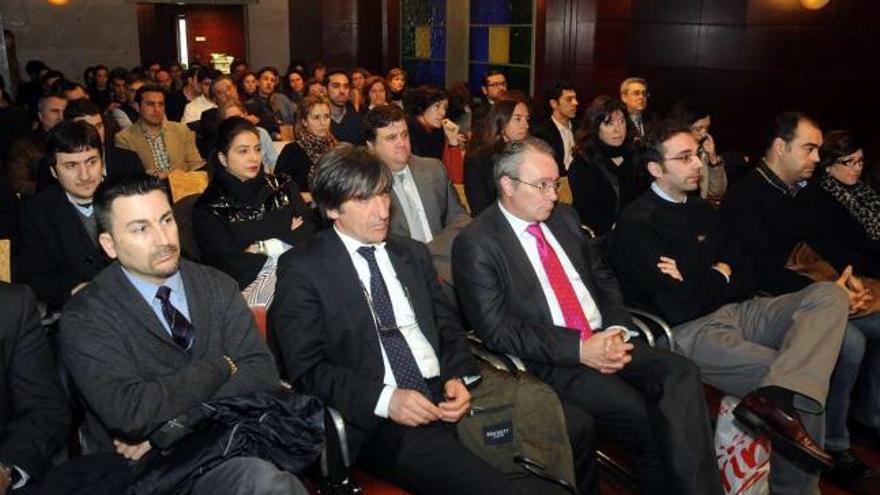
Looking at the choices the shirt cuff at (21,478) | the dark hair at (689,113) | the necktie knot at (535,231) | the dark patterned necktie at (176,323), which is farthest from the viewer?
the dark hair at (689,113)

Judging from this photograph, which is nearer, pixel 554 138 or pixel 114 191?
pixel 114 191

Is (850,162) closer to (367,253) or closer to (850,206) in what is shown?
(850,206)

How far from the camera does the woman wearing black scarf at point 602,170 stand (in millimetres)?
4914

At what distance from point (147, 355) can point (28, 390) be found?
36 centimetres

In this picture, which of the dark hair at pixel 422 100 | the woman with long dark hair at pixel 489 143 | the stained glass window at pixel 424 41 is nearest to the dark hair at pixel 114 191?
the woman with long dark hair at pixel 489 143

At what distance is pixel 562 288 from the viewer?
124 inches

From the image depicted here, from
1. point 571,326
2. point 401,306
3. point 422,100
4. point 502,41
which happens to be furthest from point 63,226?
point 502,41

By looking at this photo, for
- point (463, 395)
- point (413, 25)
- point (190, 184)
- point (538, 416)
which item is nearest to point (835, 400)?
point (538, 416)

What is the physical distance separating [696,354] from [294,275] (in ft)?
5.72

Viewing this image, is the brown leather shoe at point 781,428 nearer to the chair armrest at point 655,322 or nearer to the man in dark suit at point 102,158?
the chair armrest at point 655,322

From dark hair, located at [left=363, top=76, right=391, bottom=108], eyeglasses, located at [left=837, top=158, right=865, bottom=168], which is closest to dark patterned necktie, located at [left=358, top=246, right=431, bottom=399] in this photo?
eyeglasses, located at [left=837, top=158, right=865, bottom=168]

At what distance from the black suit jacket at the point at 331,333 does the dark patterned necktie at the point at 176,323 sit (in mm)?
303

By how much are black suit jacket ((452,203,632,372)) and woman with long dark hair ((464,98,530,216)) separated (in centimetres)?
174

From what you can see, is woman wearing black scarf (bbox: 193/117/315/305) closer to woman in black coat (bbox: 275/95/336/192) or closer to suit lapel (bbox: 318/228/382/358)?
suit lapel (bbox: 318/228/382/358)
